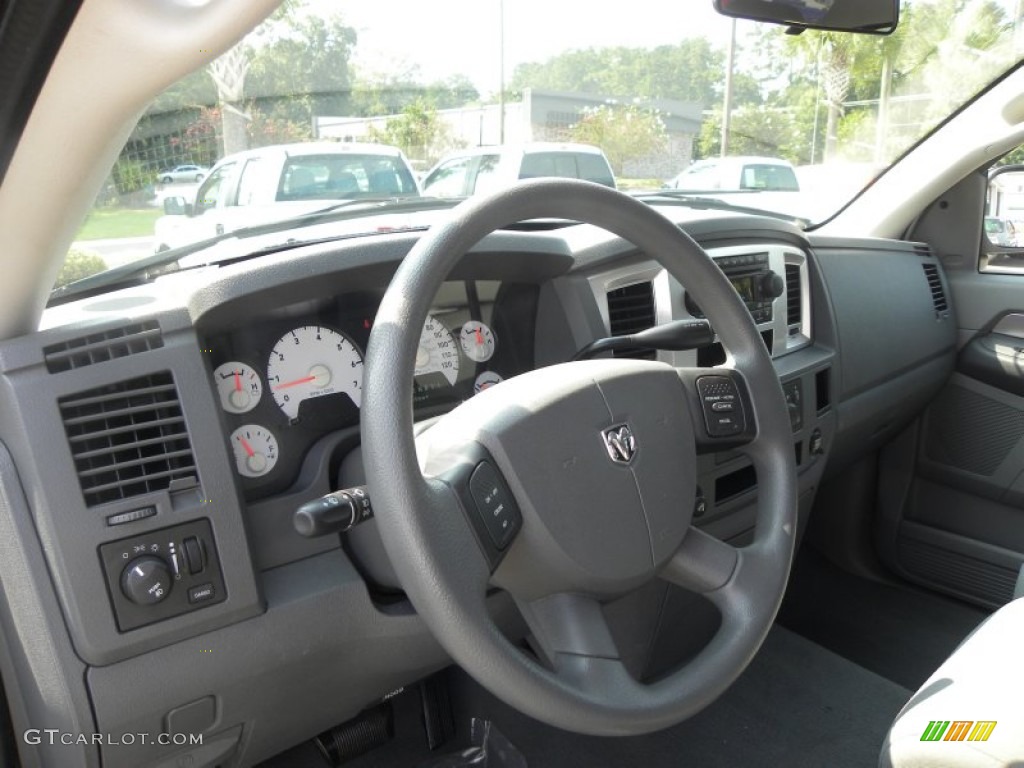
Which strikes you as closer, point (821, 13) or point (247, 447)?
point (247, 447)

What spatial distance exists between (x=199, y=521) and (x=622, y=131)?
7.07 ft

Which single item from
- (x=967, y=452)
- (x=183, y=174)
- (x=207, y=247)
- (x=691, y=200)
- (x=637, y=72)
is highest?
(x=637, y=72)

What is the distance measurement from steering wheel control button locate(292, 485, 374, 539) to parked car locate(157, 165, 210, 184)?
0.85 metres

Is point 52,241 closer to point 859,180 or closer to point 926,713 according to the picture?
point 926,713

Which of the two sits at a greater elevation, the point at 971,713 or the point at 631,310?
the point at 631,310

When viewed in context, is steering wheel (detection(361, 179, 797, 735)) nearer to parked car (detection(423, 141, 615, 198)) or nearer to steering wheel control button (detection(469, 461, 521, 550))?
steering wheel control button (detection(469, 461, 521, 550))

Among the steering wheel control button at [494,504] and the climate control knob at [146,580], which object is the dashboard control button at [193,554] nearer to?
the climate control knob at [146,580]

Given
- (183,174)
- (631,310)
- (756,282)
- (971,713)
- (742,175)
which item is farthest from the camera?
(742,175)

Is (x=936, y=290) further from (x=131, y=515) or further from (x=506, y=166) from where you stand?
(x=131, y=515)

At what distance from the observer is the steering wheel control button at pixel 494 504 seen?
3.73 ft

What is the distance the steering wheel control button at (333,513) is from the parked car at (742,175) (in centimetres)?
207

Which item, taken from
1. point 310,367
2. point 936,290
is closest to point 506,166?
point 310,367

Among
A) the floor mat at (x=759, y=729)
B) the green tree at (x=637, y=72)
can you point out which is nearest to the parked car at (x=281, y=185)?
the green tree at (x=637, y=72)

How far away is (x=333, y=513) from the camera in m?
1.10
